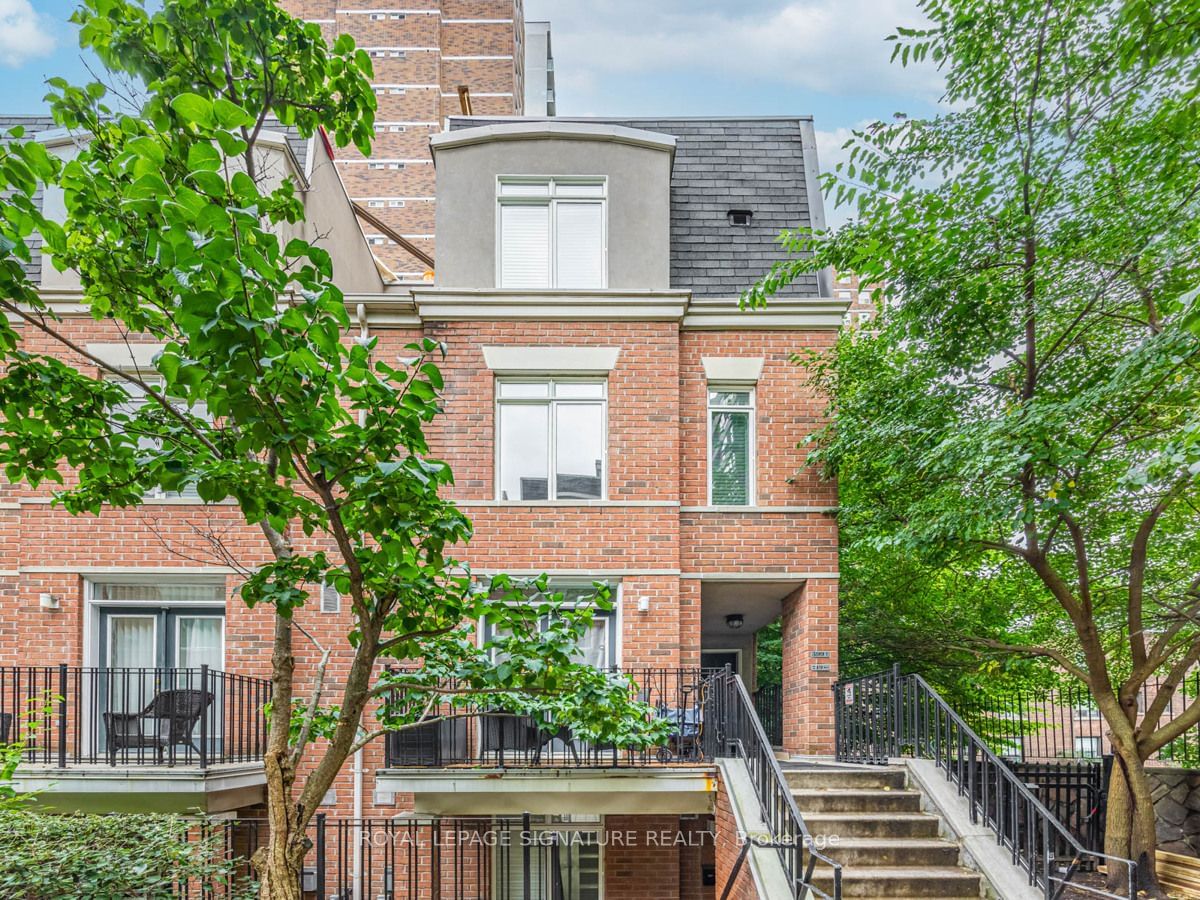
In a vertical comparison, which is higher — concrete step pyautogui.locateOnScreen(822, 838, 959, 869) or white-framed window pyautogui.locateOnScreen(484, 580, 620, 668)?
white-framed window pyautogui.locateOnScreen(484, 580, 620, 668)

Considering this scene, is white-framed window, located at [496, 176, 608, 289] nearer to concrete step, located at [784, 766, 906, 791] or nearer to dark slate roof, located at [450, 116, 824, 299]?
dark slate roof, located at [450, 116, 824, 299]

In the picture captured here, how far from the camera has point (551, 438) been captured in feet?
41.0

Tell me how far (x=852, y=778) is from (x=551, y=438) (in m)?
5.54

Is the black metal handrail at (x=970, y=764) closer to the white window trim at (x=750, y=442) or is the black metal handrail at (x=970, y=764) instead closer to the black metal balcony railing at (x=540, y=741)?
the black metal balcony railing at (x=540, y=741)

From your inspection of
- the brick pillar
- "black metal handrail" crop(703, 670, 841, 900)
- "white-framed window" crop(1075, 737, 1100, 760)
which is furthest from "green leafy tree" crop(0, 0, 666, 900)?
"white-framed window" crop(1075, 737, 1100, 760)

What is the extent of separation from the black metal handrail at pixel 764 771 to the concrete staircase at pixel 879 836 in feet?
0.81

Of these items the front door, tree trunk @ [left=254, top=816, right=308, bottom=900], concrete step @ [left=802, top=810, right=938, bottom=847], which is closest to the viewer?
tree trunk @ [left=254, top=816, right=308, bottom=900]

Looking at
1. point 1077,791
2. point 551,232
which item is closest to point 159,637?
point 551,232

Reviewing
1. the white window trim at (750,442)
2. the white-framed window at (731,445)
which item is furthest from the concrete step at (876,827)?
the white-framed window at (731,445)

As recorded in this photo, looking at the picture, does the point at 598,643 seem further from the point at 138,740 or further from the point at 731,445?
the point at 138,740

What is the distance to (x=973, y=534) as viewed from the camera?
890 cm

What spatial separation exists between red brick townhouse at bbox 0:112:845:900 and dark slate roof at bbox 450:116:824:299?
0.24 feet

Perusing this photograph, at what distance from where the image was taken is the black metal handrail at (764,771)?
745 cm

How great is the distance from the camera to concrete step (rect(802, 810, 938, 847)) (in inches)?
358
